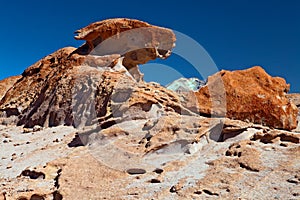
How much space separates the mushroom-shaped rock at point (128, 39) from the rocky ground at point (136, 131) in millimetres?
47

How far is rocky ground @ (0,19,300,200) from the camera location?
624 centimetres

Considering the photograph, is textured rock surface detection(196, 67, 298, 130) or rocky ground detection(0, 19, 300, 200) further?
textured rock surface detection(196, 67, 298, 130)

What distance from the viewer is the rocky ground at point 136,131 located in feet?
20.5

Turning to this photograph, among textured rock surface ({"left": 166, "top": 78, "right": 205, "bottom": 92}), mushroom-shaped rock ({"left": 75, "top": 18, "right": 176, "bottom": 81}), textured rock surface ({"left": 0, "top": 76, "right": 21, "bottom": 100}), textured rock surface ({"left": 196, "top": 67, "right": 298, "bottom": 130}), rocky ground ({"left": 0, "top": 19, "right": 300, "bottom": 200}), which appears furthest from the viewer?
textured rock surface ({"left": 0, "top": 76, "right": 21, "bottom": 100})

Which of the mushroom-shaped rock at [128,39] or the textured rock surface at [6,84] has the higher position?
the mushroom-shaped rock at [128,39]

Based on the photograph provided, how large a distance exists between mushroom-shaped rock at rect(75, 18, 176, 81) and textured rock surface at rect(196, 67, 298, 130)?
4.21 m

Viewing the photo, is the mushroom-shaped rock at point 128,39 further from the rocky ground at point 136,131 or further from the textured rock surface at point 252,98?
the textured rock surface at point 252,98

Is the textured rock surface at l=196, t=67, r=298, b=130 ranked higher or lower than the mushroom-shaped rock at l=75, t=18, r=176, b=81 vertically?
lower

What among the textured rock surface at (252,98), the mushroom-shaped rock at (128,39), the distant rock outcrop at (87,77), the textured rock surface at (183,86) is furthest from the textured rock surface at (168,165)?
the textured rock surface at (183,86)

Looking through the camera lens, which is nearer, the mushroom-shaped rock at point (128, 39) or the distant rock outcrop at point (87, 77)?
the distant rock outcrop at point (87, 77)

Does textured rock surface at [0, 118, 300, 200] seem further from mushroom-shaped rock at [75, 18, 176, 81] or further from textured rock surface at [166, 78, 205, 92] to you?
textured rock surface at [166, 78, 205, 92]

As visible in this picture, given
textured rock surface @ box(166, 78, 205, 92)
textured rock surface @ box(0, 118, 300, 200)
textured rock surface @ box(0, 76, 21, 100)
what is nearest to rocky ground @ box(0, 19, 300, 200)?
textured rock surface @ box(0, 118, 300, 200)

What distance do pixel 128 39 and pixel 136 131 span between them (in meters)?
6.73

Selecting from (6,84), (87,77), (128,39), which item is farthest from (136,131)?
(6,84)
